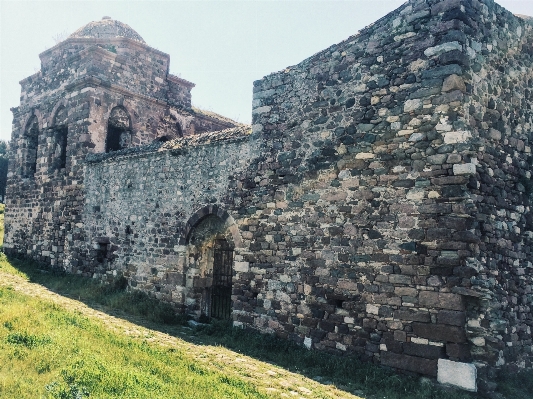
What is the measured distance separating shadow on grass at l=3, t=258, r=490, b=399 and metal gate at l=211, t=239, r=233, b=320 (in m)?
0.89

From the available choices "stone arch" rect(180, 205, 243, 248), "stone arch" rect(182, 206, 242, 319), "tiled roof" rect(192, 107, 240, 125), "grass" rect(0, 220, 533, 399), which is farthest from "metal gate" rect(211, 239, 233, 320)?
"tiled roof" rect(192, 107, 240, 125)

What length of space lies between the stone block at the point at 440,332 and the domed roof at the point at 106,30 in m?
16.3

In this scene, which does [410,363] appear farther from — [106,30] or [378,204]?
[106,30]

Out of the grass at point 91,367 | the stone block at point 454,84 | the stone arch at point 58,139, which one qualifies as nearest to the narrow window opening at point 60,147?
the stone arch at point 58,139

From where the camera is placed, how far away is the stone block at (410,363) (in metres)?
6.31

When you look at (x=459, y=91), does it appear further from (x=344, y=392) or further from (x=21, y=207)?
(x=21, y=207)

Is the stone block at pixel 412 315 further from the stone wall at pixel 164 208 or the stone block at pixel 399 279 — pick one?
the stone wall at pixel 164 208

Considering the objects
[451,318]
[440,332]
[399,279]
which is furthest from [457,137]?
[440,332]

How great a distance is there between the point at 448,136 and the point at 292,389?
4298 mm

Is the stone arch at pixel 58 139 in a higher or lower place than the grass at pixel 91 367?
higher

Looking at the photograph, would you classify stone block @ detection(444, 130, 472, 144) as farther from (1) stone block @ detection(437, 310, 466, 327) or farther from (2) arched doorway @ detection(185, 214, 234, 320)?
A: (2) arched doorway @ detection(185, 214, 234, 320)

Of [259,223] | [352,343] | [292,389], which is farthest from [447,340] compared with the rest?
[259,223]

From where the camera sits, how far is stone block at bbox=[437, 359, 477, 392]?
5.96 m

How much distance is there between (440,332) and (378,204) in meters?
2.16
